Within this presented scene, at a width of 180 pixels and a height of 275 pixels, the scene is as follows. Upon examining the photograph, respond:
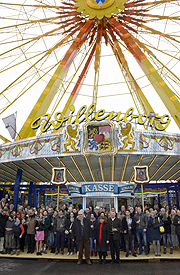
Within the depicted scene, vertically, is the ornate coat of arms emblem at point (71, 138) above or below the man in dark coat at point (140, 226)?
above

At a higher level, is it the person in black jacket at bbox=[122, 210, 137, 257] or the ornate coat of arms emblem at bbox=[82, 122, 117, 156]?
the ornate coat of arms emblem at bbox=[82, 122, 117, 156]

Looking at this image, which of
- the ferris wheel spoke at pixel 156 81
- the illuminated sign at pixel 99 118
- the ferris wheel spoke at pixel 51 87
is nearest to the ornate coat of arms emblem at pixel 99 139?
the illuminated sign at pixel 99 118

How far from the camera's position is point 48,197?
35.2m

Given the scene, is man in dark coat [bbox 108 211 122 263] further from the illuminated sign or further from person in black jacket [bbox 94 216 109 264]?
the illuminated sign

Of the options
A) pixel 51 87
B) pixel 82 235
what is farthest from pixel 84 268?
pixel 51 87

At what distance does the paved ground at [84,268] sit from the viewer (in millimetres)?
8188

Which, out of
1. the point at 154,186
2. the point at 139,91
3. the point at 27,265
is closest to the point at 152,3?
the point at 139,91

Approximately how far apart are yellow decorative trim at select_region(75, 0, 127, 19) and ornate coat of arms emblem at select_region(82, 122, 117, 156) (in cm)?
1141

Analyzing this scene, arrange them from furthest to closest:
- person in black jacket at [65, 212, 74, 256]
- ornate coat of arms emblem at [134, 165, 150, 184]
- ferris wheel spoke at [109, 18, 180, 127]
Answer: ferris wheel spoke at [109, 18, 180, 127] < ornate coat of arms emblem at [134, 165, 150, 184] < person in black jacket at [65, 212, 74, 256]

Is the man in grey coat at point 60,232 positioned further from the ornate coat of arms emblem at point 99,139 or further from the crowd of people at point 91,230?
the ornate coat of arms emblem at point 99,139

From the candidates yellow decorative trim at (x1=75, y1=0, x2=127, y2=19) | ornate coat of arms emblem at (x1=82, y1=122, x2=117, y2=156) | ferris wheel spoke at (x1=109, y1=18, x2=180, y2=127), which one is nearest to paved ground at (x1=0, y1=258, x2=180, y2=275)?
ornate coat of arms emblem at (x1=82, y1=122, x2=117, y2=156)

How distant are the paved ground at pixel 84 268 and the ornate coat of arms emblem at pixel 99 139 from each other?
6944 mm

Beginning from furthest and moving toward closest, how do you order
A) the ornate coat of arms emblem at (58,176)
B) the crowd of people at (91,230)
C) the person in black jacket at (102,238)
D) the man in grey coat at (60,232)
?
the ornate coat of arms emblem at (58,176)
the man in grey coat at (60,232)
the crowd of people at (91,230)
the person in black jacket at (102,238)

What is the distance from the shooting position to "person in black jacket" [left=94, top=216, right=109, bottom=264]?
9.62 meters
